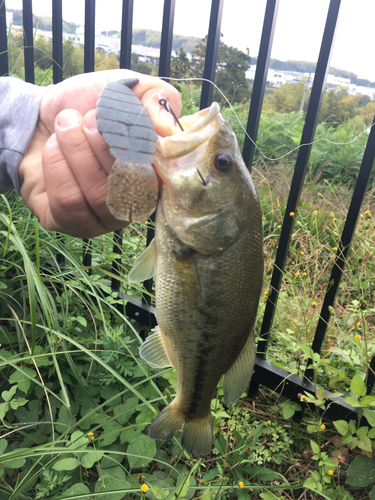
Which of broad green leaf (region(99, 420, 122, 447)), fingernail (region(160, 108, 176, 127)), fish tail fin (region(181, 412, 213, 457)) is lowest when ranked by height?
broad green leaf (region(99, 420, 122, 447))

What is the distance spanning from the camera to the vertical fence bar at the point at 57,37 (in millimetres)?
2397

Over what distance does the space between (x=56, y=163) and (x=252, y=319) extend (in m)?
0.60

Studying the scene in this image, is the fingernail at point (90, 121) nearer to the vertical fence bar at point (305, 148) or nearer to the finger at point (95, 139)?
the finger at point (95, 139)

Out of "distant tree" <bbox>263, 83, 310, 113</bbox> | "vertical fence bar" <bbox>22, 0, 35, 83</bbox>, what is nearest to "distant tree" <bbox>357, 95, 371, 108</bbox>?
"distant tree" <bbox>263, 83, 310, 113</bbox>

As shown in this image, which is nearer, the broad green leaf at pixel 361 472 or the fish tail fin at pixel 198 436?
the fish tail fin at pixel 198 436

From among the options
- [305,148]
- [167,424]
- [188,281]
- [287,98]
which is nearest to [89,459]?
[167,424]

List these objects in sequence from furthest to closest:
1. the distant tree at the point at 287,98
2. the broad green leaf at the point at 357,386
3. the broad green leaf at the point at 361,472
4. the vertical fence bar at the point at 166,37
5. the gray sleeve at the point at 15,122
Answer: the distant tree at the point at 287,98 < the vertical fence bar at the point at 166,37 < the broad green leaf at the point at 361,472 < the broad green leaf at the point at 357,386 < the gray sleeve at the point at 15,122

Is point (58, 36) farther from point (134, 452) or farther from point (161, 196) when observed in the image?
point (134, 452)

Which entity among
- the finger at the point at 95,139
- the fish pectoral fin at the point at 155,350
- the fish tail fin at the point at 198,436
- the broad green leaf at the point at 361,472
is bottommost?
the broad green leaf at the point at 361,472

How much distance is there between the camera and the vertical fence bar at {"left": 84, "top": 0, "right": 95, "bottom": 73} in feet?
7.14

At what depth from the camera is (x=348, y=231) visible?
6.31ft

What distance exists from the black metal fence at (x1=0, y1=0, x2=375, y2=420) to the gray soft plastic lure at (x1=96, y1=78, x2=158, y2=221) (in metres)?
1.30

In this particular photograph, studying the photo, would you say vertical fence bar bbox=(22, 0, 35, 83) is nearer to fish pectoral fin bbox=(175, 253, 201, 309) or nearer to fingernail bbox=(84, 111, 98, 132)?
fingernail bbox=(84, 111, 98, 132)

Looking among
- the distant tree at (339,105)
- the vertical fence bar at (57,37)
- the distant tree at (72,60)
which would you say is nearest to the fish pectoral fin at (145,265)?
the vertical fence bar at (57,37)
